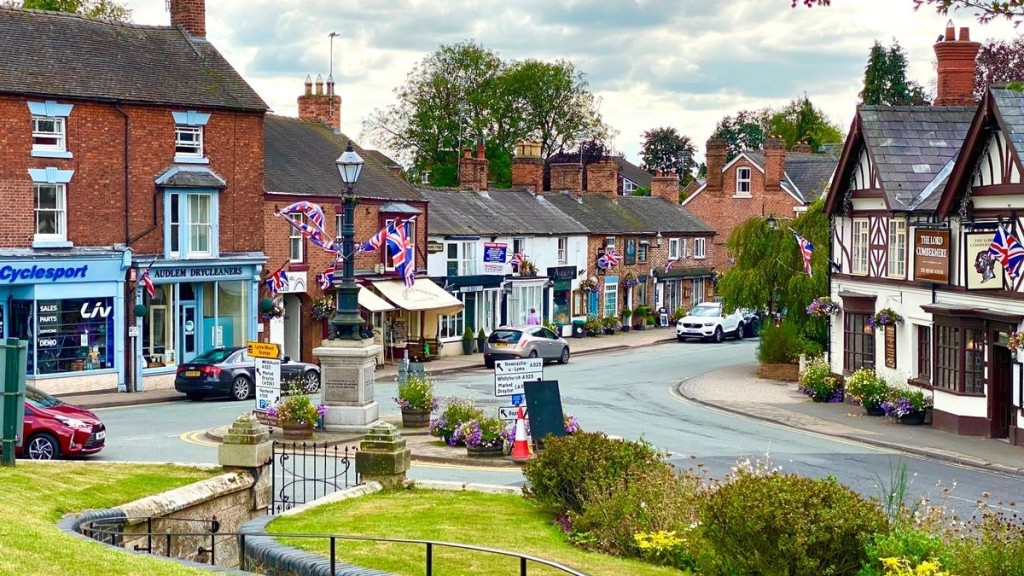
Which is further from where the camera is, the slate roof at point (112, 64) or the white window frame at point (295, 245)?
the white window frame at point (295, 245)

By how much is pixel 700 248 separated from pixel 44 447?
52.1m

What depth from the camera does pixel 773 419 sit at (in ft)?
111

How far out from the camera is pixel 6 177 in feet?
117

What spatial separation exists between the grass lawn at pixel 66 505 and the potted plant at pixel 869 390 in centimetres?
2040

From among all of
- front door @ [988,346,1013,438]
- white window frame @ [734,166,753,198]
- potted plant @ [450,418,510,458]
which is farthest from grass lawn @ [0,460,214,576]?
white window frame @ [734,166,753,198]

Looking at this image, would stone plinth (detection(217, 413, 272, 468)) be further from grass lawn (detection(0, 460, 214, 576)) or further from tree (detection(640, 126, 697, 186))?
tree (detection(640, 126, 697, 186))

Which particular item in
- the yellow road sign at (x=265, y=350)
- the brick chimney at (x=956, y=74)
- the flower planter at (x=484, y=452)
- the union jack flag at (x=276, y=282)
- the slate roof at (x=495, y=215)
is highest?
the brick chimney at (x=956, y=74)

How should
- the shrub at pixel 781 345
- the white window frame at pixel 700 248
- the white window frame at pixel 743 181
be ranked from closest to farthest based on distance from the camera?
1. the shrub at pixel 781 345
2. the white window frame at pixel 700 248
3. the white window frame at pixel 743 181

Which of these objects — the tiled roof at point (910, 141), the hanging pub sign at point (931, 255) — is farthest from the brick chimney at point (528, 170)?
the hanging pub sign at point (931, 255)

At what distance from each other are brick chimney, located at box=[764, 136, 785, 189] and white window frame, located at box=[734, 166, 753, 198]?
1.32 meters

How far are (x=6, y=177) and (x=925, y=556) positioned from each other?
95.7ft

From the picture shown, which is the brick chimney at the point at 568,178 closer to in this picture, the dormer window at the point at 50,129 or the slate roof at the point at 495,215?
the slate roof at the point at 495,215

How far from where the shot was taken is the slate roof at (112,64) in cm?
3656

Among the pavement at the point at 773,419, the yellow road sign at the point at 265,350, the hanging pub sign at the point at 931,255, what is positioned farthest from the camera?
the hanging pub sign at the point at 931,255
